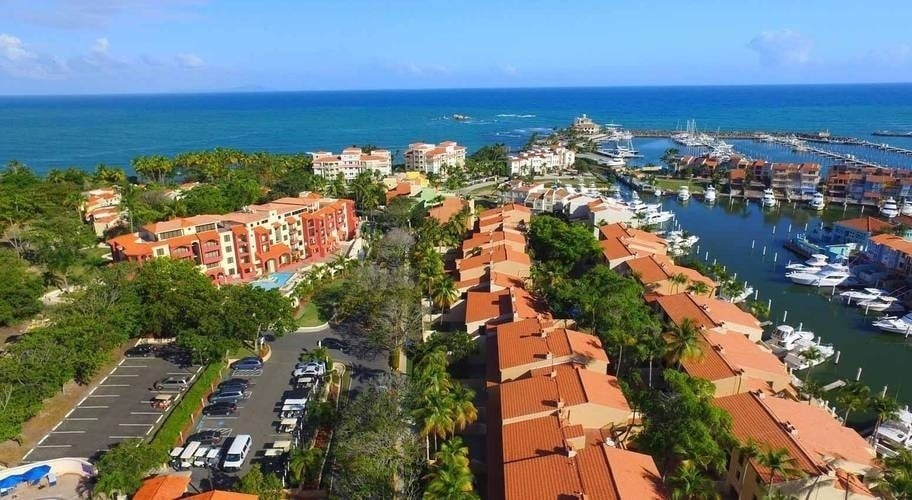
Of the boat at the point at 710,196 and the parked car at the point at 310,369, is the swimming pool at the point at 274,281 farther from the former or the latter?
the boat at the point at 710,196

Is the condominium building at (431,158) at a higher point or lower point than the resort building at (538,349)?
higher

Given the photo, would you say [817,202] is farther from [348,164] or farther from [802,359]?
[348,164]

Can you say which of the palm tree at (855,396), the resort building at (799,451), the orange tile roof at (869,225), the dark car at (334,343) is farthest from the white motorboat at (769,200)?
the dark car at (334,343)

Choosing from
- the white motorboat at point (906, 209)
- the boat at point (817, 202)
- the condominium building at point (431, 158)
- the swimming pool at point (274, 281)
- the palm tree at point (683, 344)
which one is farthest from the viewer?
the condominium building at point (431, 158)

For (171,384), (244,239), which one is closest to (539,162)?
(244,239)

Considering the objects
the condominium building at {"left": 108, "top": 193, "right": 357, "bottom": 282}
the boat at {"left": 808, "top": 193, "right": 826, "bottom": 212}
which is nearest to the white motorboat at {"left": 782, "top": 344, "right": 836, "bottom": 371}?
the condominium building at {"left": 108, "top": 193, "right": 357, "bottom": 282}
